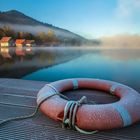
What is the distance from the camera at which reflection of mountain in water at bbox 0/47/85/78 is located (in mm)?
5675

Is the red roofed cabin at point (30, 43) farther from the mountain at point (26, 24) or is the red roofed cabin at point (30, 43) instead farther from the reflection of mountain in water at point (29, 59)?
the reflection of mountain in water at point (29, 59)

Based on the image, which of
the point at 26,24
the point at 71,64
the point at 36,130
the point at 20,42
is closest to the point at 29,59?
the point at 20,42

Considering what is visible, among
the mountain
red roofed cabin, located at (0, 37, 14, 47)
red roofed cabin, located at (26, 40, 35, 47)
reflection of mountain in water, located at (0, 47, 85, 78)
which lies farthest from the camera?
reflection of mountain in water, located at (0, 47, 85, 78)

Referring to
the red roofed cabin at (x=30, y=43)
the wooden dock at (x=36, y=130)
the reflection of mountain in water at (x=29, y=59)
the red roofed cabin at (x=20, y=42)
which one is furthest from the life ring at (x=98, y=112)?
the reflection of mountain in water at (x=29, y=59)

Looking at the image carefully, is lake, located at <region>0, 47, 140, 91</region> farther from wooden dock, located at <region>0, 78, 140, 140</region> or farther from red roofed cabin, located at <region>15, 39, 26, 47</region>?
wooden dock, located at <region>0, 78, 140, 140</region>

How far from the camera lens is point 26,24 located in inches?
186

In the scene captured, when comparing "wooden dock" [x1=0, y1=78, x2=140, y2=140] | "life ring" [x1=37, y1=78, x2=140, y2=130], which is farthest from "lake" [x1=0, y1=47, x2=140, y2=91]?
"life ring" [x1=37, y1=78, x2=140, y2=130]

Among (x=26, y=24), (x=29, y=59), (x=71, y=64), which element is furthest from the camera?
(x=29, y=59)

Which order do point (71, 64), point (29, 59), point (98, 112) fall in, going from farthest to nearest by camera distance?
point (29, 59) → point (71, 64) → point (98, 112)

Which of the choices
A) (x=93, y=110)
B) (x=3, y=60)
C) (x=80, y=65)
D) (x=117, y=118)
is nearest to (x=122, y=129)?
(x=117, y=118)

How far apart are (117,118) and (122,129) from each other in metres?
0.10

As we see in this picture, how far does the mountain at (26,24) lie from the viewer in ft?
14.8

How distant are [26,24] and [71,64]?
65.1 inches

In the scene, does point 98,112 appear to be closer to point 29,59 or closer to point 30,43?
point 30,43
